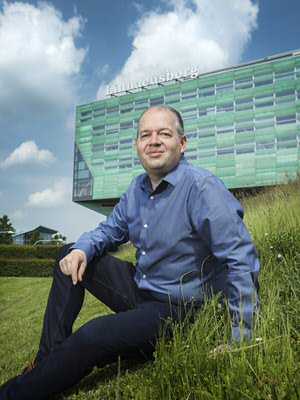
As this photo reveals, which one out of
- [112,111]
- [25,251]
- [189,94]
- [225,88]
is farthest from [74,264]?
[112,111]

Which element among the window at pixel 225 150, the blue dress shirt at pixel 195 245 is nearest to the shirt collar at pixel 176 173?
the blue dress shirt at pixel 195 245

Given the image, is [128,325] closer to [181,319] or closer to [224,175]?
[181,319]

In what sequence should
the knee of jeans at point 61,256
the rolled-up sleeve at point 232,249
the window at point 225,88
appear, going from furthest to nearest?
the window at point 225,88 → the knee of jeans at point 61,256 → the rolled-up sleeve at point 232,249

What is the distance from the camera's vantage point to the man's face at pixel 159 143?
2.38 metres

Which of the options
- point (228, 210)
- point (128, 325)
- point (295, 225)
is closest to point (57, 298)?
point (128, 325)

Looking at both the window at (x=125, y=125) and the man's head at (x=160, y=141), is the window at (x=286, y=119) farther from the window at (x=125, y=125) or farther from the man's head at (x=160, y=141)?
the man's head at (x=160, y=141)

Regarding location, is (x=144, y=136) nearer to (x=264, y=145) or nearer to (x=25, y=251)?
(x=25, y=251)

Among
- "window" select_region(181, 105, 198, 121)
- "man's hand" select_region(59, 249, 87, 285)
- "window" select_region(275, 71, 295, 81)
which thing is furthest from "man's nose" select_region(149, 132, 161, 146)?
"window" select_region(181, 105, 198, 121)

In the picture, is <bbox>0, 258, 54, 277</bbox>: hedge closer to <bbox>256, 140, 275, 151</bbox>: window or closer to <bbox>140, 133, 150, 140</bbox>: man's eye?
<bbox>140, 133, 150, 140</bbox>: man's eye

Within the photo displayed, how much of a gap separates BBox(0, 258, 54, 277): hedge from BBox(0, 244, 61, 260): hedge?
0.60 meters

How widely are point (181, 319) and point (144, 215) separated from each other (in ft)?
1.98

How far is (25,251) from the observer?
21078 millimetres

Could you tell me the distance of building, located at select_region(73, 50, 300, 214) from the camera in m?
53.8

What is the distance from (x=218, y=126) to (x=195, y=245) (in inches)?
2241
